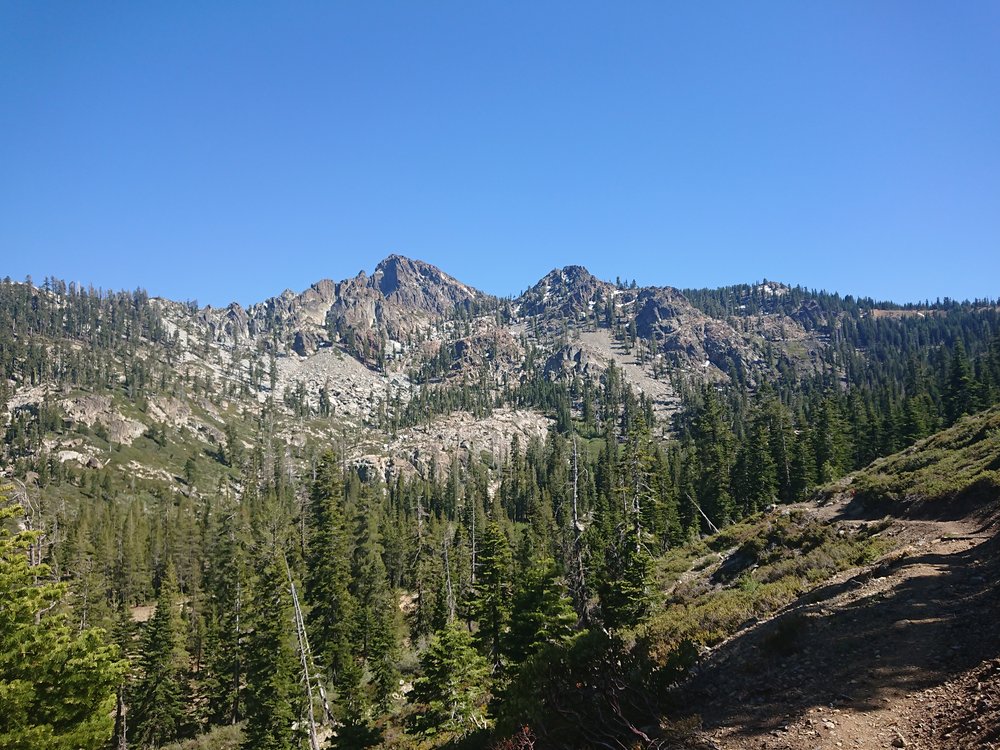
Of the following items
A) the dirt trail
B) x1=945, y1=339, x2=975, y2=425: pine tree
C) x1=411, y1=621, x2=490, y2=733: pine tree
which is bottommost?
x1=411, y1=621, x2=490, y2=733: pine tree

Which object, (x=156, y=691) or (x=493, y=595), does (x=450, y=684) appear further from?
(x=156, y=691)

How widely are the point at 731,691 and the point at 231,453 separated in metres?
197

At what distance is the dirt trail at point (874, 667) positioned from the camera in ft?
24.1

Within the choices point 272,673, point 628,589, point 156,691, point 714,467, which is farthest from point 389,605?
point 714,467

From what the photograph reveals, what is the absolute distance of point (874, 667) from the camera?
8984 millimetres

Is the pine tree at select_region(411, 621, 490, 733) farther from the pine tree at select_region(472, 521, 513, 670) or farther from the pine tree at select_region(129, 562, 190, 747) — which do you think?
the pine tree at select_region(129, 562, 190, 747)

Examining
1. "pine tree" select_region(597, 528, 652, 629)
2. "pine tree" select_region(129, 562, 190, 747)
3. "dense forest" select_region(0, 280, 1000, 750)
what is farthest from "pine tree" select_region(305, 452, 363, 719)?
"pine tree" select_region(597, 528, 652, 629)

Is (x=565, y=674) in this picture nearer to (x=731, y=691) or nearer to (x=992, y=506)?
(x=731, y=691)

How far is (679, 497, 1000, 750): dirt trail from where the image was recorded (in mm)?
7359

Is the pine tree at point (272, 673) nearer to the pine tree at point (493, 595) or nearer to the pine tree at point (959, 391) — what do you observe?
the pine tree at point (493, 595)

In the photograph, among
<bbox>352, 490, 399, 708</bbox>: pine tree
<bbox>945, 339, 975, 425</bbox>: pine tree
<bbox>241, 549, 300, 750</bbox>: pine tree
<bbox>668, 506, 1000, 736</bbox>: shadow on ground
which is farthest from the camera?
<bbox>945, 339, 975, 425</bbox>: pine tree

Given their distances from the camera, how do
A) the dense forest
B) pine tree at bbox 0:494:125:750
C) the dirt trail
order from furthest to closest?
the dense forest
pine tree at bbox 0:494:125:750
the dirt trail

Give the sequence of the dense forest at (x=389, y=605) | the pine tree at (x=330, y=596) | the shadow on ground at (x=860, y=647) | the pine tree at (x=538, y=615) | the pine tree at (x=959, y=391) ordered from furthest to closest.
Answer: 1. the pine tree at (x=959, y=391)
2. the pine tree at (x=330, y=596)
3. the pine tree at (x=538, y=615)
4. the dense forest at (x=389, y=605)
5. the shadow on ground at (x=860, y=647)

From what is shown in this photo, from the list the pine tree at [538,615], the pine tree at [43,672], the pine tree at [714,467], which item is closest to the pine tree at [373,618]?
the pine tree at [538,615]
